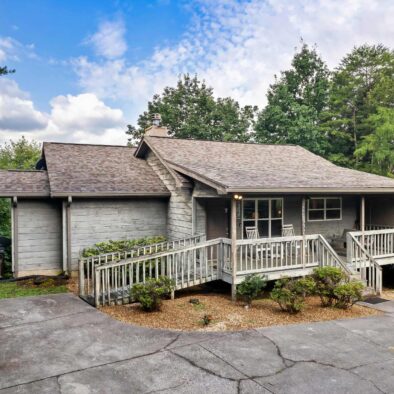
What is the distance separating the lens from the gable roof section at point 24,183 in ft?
35.7

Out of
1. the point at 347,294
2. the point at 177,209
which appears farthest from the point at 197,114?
the point at 347,294

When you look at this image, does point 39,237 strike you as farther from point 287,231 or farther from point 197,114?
point 197,114

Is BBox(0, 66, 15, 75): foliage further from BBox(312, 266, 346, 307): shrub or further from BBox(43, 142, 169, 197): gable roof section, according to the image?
BBox(312, 266, 346, 307): shrub

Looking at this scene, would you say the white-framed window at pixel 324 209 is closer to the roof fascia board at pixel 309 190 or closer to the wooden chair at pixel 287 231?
the wooden chair at pixel 287 231

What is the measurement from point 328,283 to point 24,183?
32.1ft

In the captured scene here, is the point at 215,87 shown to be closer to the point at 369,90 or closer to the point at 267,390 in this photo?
the point at 369,90

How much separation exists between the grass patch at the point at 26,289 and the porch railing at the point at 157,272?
1822mm

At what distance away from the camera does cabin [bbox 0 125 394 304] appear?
9227 millimetres

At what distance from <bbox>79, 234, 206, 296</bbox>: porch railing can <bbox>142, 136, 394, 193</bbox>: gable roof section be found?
213 centimetres

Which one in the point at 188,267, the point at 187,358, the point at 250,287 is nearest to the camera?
the point at 187,358

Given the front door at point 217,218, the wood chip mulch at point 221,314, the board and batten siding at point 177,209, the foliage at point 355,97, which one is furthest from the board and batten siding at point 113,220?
the foliage at point 355,97

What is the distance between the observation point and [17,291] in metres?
9.63

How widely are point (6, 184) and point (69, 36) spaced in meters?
12.6

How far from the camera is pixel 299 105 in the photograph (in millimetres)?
30828
